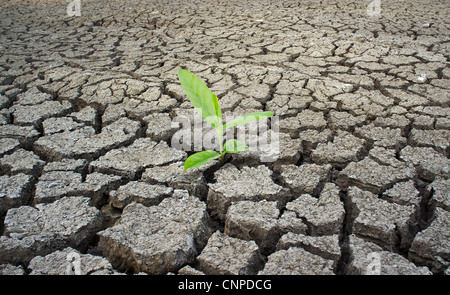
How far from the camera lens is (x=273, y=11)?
421 cm

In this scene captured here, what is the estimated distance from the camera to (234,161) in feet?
5.40

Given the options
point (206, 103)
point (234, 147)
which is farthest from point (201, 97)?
point (234, 147)

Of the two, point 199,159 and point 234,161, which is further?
point 234,161

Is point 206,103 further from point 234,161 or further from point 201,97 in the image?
point 234,161

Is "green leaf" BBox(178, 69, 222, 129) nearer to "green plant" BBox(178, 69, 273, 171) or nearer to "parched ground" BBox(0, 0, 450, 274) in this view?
"green plant" BBox(178, 69, 273, 171)

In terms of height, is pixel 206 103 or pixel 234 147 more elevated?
pixel 206 103

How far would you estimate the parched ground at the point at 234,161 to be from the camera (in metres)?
1.17

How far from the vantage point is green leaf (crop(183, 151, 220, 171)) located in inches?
56.4

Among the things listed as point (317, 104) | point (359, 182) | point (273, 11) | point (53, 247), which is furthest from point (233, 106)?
point (273, 11)

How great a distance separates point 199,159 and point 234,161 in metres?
0.23

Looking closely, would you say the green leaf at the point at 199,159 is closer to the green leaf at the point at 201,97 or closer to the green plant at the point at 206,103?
the green plant at the point at 206,103

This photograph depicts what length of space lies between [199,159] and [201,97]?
0.29 metres

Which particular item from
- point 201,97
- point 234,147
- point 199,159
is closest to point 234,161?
point 234,147
